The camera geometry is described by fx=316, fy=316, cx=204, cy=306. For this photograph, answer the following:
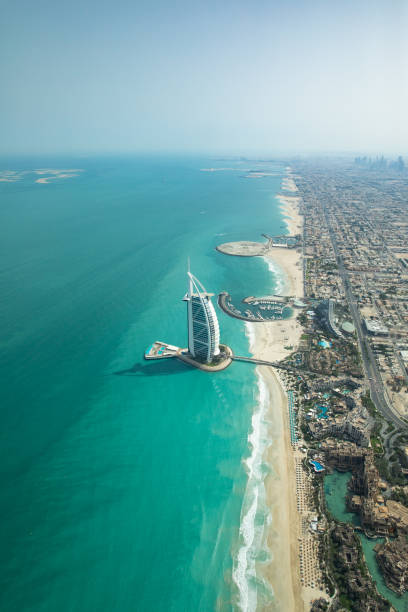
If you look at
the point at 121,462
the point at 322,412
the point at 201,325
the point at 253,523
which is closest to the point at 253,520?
the point at 253,523

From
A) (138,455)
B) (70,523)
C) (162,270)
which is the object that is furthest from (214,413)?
(162,270)

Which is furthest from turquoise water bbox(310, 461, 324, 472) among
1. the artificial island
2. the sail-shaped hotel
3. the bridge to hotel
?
the sail-shaped hotel

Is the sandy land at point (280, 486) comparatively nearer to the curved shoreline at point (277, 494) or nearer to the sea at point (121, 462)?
the curved shoreline at point (277, 494)

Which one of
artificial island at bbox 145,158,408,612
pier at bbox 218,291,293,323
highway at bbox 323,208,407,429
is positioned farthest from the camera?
pier at bbox 218,291,293,323

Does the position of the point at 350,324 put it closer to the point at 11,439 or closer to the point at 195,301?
the point at 195,301

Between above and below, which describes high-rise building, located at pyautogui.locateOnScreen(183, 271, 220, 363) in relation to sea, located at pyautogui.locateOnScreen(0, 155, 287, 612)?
above

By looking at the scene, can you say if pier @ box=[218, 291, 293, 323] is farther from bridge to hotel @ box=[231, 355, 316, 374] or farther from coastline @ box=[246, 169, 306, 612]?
bridge to hotel @ box=[231, 355, 316, 374]

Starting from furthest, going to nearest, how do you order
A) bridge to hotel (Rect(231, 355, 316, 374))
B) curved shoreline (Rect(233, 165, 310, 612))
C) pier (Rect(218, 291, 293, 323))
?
pier (Rect(218, 291, 293, 323))
bridge to hotel (Rect(231, 355, 316, 374))
curved shoreline (Rect(233, 165, 310, 612))
